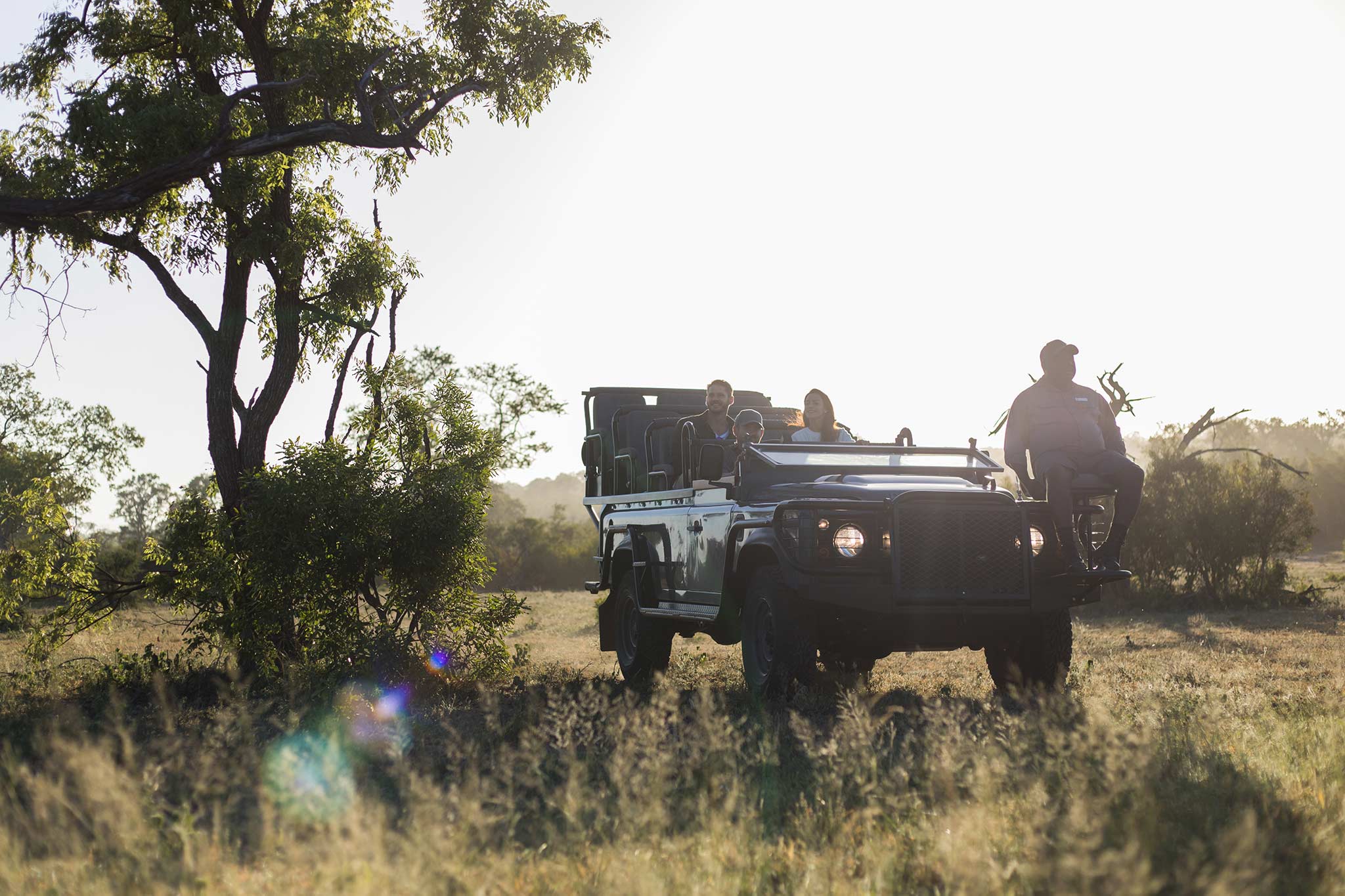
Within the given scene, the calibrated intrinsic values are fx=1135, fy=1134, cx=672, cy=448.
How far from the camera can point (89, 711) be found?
9773mm

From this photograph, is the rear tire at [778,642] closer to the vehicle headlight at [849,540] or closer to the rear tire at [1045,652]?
the vehicle headlight at [849,540]

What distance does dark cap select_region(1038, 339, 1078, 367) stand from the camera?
29.2 feet

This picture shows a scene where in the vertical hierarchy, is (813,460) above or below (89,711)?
above

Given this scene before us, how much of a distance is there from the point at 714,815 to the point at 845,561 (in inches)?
135

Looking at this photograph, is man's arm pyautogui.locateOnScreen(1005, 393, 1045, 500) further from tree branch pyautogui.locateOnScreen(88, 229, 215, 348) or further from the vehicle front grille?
tree branch pyautogui.locateOnScreen(88, 229, 215, 348)

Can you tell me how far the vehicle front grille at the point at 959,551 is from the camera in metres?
7.63

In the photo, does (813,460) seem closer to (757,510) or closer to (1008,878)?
(757,510)

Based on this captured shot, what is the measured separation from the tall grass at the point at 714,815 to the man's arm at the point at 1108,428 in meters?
2.62

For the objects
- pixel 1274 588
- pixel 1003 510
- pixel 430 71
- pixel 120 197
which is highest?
pixel 430 71

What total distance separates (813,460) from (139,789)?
5.52m

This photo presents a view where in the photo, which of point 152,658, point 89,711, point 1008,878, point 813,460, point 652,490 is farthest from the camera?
point 152,658

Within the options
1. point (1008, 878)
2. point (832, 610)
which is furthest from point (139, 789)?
point (832, 610)

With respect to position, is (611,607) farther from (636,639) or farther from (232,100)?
(232,100)

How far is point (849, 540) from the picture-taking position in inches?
304
